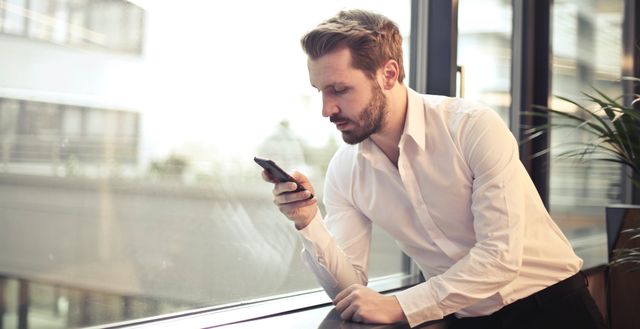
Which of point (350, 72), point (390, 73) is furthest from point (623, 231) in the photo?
point (350, 72)

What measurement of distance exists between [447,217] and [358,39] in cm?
52

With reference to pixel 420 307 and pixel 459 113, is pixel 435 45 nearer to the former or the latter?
pixel 459 113

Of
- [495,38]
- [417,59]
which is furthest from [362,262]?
[495,38]

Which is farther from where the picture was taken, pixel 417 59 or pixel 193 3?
pixel 417 59

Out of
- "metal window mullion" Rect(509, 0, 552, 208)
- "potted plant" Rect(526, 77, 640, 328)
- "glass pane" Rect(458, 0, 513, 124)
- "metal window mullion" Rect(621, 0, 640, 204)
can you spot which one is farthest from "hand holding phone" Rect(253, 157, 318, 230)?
"metal window mullion" Rect(621, 0, 640, 204)

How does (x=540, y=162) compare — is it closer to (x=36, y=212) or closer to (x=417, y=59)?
(x=417, y=59)

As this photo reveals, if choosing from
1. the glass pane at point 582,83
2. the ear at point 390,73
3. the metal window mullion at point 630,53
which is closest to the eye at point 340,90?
the ear at point 390,73

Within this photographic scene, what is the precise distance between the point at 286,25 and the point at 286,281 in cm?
87

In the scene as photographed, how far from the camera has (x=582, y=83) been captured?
460 centimetres

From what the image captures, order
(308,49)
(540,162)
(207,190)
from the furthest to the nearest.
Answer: (540,162)
(207,190)
(308,49)

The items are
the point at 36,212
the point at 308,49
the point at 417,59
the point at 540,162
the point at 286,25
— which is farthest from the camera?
the point at 540,162

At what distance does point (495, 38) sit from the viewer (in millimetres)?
3564

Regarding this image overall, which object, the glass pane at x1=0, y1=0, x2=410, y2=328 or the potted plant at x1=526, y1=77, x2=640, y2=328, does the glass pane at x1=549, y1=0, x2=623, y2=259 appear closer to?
the potted plant at x1=526, y1=77, x2=640, y2=328

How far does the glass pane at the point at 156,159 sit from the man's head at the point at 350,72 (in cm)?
46
